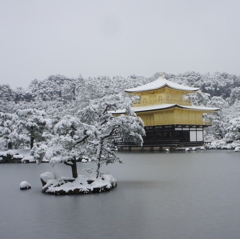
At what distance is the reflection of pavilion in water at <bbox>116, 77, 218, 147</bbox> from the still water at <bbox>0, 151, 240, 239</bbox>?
26848 mm

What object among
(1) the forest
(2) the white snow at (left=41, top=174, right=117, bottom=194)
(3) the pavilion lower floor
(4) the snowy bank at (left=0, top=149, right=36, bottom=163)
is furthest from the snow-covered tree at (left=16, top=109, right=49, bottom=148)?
(2) the white snow at (left=41, top=174, right=117, bottom=194)

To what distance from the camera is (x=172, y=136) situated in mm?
44000

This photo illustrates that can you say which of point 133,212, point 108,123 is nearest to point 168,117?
point 108,123

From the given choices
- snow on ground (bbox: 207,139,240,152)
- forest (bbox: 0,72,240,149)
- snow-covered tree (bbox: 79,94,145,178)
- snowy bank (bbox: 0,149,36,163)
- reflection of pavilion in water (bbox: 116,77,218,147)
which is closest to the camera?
snow-covered tree (bbox: 79,94,145,178)

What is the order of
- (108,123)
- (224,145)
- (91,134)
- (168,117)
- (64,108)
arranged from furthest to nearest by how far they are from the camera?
(64,108) < (168,117) < (224,145) < (108,123) < (91,134)

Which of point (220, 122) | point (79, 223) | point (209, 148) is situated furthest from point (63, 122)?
point (220, 122)

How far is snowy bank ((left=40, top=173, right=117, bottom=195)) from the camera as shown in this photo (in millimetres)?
14180

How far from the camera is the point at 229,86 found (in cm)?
9869

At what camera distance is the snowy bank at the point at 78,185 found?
46.5ft

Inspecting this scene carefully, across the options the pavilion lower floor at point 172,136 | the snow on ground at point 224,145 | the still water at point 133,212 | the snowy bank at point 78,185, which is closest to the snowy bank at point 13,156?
the still water at point 133,212

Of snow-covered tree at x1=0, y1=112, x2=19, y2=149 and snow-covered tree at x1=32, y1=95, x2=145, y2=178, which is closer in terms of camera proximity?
snow-covered tree at x1=32, y1=95, x2=145, y2=178

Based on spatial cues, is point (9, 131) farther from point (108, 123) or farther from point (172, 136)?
point (172, 136)

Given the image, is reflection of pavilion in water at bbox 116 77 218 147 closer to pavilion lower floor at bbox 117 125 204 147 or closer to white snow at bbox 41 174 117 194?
pavilion lower floor at bbox 117 125 204 147

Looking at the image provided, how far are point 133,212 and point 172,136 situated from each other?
33780 millimetres
